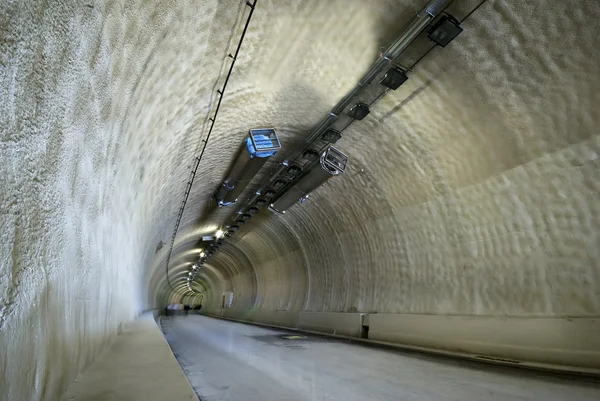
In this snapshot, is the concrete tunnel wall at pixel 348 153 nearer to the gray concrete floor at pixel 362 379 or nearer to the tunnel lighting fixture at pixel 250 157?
the tunnel lighting fixture at pixel 250 157

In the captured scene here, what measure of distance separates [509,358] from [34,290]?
25.7 feet

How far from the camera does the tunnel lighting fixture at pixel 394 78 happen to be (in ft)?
22.4

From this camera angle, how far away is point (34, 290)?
1884mm

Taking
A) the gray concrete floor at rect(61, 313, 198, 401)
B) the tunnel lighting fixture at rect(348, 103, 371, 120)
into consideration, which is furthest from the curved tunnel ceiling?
the gray concrete floor at rect(61, 313, 198, 401)

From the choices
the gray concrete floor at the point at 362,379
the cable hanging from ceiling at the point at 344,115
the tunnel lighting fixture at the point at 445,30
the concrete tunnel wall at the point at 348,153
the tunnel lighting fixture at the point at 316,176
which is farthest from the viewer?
the tunnel lighting fixture at the point at 316,176

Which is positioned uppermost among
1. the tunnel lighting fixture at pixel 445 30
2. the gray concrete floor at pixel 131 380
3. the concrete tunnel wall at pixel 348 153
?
the tunnel lighting fixture at pixel 445 30

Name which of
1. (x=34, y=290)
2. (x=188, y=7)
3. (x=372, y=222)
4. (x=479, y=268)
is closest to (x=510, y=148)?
(x=479, y=268)

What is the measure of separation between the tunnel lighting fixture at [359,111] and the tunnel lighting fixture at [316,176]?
1.55m

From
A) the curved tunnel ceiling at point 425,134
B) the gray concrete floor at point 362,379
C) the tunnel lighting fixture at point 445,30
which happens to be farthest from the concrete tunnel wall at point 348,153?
the gray concrete floor at point 362,379

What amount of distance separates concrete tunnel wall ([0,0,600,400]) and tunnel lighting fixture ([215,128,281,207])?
286 millimetres

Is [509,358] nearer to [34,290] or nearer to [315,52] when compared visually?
[315,52]

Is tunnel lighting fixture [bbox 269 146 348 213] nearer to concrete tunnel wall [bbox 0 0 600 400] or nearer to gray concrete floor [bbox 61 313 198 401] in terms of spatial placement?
concrete tunnel wall [bbox 0 0 600 400]

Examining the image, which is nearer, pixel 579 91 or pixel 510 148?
pixel 579 91

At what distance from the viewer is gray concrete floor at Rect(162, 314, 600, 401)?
4.51 meters
